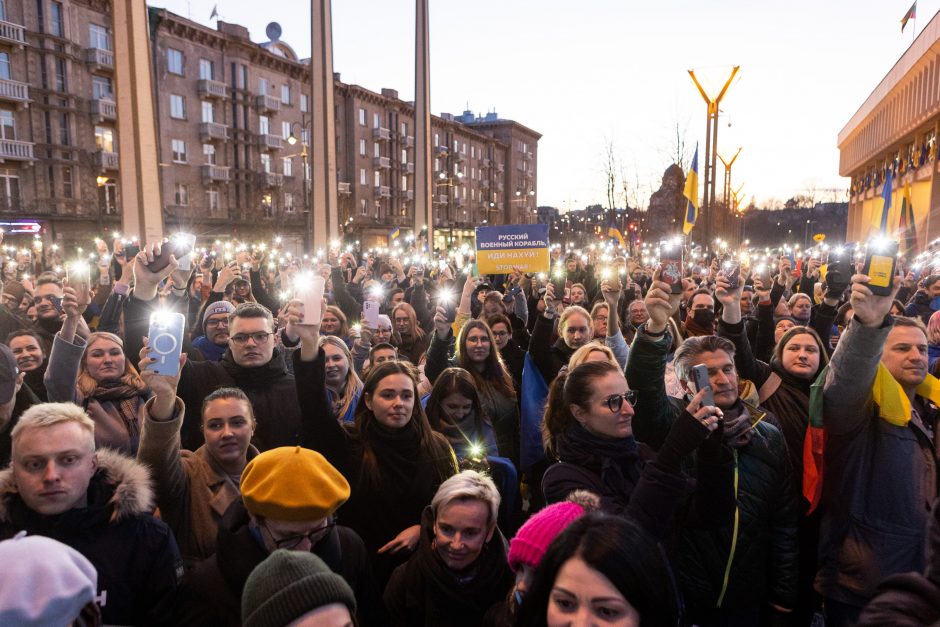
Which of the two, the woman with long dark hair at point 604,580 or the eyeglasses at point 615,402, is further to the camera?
the eyeglasses at point 615,402

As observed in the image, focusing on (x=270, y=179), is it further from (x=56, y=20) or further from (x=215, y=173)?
(x=56, y=20)

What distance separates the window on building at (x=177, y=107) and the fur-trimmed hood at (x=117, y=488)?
48.4 m

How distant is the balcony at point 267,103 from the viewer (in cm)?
5200

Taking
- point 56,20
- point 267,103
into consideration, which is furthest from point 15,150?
point 267,103

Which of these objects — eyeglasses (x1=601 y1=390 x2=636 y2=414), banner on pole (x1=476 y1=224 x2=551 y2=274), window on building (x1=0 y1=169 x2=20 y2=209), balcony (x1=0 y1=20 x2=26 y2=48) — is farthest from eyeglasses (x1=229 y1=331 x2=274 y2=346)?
balcony (x1=0 y1=20 x2=26 y2=48)

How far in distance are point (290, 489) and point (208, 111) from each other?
5139cm

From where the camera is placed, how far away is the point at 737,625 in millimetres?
3201

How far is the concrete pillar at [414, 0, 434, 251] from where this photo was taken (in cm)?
2594

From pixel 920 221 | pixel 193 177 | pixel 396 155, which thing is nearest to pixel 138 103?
pixel 920 221

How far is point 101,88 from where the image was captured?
42.2 meters

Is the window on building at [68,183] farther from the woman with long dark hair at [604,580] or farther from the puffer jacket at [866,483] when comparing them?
the woman with long dark hair at [604,580]

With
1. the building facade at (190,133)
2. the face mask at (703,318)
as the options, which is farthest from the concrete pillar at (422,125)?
the face mask at (703,318)

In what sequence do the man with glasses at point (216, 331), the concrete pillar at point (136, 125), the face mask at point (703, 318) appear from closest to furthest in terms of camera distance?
1. the man with glasses at point (216, 331)
2. the face mask at point (703, 318)
3. the concrete pillar at point (136, 125)

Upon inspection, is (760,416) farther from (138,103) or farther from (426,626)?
(138,103)
